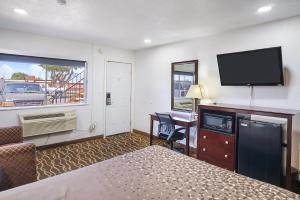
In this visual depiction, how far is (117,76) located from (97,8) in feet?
8.99

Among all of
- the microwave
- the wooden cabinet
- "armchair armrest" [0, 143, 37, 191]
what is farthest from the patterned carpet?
the microwave

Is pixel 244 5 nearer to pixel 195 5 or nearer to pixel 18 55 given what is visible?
pixel 195 5

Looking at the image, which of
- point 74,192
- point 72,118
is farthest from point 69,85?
point 74,192

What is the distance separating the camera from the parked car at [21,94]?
12.3 ft

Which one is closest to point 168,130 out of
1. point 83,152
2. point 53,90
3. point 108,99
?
point 83,152

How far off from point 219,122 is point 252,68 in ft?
3.18

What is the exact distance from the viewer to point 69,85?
457cm

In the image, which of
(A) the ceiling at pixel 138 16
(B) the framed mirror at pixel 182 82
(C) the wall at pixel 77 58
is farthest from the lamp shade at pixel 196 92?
(C) the wall at pixel 77 58

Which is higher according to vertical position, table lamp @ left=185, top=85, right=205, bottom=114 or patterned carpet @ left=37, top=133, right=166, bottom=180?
table lamp @ left=185, top=85, right=205, bottom=114

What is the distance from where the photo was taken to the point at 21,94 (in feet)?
12.8

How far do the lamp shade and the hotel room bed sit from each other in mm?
2193

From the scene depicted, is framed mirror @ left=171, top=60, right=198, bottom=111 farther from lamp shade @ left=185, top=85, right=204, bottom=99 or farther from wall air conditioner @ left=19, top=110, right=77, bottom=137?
wall air conditioner @ left=19, top=110, right=77, bottom=137

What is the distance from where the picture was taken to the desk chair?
11.5 ft

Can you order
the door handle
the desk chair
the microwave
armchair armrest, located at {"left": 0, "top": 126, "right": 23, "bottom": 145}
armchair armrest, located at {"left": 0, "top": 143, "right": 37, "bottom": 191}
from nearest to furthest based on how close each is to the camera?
armchair armrest, located at {"left": 0, "top": 143, "right": 37, "bottom": 191}
armchair armrest, located at {"left": 0, "top": 126, "right": 23, "bottom": 145}
the microwave
the desk chair
the door handle
